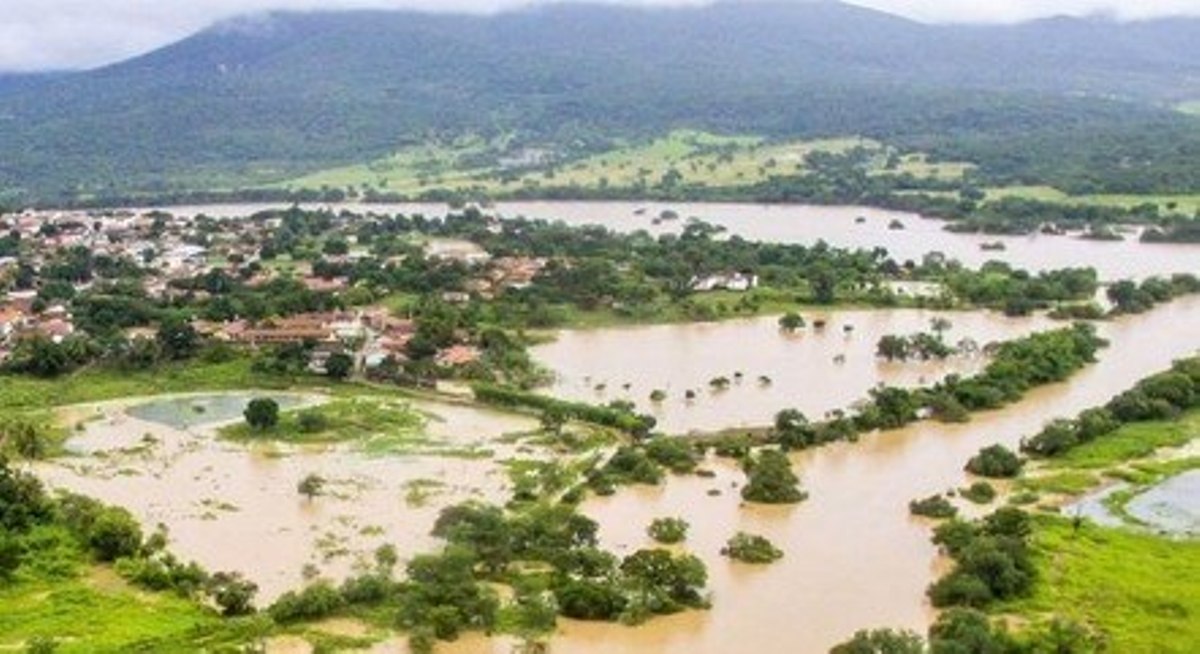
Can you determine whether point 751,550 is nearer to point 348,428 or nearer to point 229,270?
point 348,428

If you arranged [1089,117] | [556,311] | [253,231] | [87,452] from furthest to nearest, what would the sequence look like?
[1089,117], [253,231], [556,311], [87,452]

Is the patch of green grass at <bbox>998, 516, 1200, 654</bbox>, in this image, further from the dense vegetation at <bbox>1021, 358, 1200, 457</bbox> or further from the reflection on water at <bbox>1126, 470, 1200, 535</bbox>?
the dense vegetation at <bbox>1021, 358, 1200, 457</bbox>

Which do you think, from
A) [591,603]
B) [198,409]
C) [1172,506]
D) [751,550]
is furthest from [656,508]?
[198,409]

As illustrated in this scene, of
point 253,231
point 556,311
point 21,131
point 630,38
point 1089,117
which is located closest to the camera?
point 556,311

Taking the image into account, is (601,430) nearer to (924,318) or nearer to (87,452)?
(87,452)

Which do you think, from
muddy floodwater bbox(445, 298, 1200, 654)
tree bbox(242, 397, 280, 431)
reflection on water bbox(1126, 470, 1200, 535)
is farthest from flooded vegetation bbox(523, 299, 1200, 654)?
tree bbox(242, 397, 280, 431)

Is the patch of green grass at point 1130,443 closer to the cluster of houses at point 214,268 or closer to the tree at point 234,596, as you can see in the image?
the cluster of houses at point 214,268

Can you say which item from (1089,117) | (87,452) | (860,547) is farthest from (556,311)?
(1089,117)
